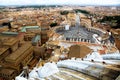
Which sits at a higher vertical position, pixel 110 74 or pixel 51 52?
pixel 110 74

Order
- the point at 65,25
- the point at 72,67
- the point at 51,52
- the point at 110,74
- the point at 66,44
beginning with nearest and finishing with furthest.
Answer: the point at 110,74
the point at 72,67
the point at 51,52
the point at 66,44
the point at 65,25

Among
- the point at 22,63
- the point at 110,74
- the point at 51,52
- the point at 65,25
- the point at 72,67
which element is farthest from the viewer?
the point at 65,25

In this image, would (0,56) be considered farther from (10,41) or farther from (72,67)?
(72,67)

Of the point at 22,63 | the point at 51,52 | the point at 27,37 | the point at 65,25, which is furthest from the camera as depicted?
the point at 65,25

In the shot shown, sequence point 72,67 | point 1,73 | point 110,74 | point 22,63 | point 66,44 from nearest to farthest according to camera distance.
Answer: point 110,74 < point 72,67 < point 1,73 < point 22,63 < point 66,44

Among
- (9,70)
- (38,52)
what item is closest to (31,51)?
(38,52)

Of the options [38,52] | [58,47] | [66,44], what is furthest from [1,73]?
[66,44]

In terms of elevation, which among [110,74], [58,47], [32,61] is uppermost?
[110,74]

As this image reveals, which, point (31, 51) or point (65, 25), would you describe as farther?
point (65, 25)

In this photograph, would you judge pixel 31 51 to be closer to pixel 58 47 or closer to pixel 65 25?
pixel 58 47
